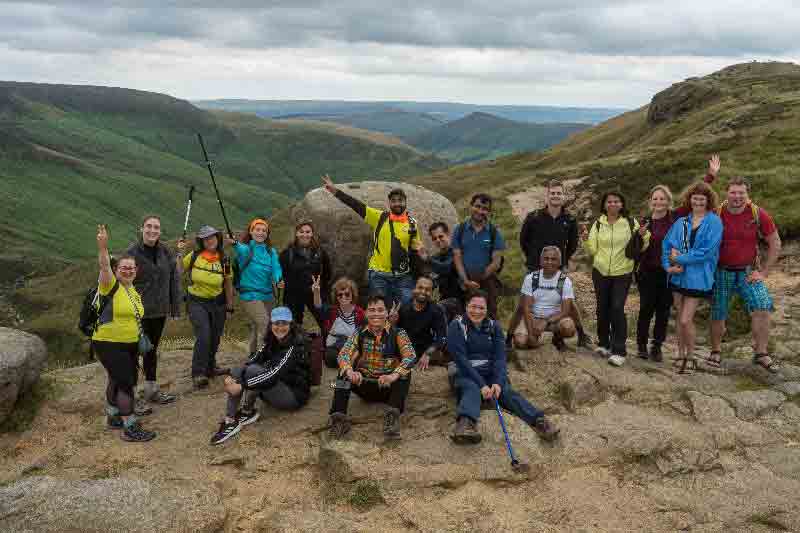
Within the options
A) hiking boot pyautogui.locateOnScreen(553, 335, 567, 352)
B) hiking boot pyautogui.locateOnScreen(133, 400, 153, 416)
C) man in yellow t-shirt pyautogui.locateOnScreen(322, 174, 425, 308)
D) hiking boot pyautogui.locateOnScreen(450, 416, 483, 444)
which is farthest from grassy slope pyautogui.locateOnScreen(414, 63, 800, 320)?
hiking boot pyautogui.locateOnScreen(133, 400, 153, 416)

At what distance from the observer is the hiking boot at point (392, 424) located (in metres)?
9.61

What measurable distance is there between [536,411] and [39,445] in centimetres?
862

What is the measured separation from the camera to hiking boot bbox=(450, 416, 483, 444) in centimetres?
917

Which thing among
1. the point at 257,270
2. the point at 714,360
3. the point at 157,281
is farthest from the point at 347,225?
the point at 714,360

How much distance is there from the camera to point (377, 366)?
400 inches

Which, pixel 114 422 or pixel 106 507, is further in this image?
pixel 114 422

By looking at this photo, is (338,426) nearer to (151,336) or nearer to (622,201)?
(151,336)

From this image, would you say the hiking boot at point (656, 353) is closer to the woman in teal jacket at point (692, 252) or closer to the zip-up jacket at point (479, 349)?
the woman in teal jacket at point (692, 252)

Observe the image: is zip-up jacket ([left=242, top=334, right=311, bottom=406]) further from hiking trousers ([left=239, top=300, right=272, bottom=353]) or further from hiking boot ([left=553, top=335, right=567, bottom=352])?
hiking boot ([left=553, top=335, right=567, bottom=352])

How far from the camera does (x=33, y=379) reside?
11.9 m

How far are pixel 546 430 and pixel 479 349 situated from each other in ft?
5.47

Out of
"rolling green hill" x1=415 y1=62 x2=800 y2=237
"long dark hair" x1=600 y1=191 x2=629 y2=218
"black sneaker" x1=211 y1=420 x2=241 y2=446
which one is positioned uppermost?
"rolling green hill" x1=415 y1=62 x2=800 y2=237

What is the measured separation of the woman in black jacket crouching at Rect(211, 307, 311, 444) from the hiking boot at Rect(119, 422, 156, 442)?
118 centimetres

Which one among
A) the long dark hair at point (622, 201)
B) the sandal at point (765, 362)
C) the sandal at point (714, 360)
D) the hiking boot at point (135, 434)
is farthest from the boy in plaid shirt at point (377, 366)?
the sandal at point (765, 362)
